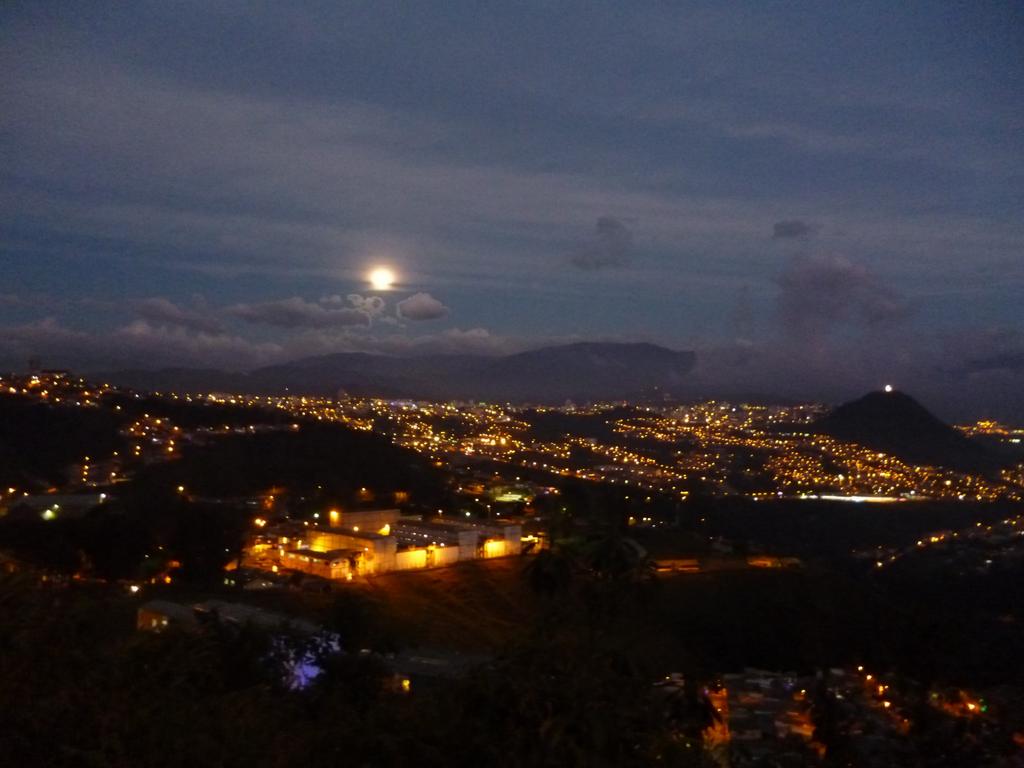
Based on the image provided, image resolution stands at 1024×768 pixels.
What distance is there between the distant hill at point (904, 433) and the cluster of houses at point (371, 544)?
A: 20.2m

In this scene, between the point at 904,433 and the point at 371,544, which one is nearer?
the point at 371,544

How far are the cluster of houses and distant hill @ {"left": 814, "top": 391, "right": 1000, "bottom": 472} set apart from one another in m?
20.2

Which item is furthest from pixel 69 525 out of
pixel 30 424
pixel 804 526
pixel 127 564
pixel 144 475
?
pixel 804 526

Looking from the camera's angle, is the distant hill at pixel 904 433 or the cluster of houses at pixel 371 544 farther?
the distant hill at pixel 904 433

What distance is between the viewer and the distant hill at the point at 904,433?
125 ft

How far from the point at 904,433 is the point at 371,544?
92.0 feet

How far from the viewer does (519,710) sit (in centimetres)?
371

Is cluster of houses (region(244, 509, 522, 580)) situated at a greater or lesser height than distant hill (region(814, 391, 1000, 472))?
lesser

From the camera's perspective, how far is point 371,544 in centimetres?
2327

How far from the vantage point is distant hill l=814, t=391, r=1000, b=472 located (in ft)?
125

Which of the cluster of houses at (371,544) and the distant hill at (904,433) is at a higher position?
the distant hill at (904,433)

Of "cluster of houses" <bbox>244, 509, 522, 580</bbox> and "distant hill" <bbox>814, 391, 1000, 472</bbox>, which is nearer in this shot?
"cluster of houses" <bbox>244, 509, 522, 580</bbox>

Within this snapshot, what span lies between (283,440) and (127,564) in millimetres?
18251

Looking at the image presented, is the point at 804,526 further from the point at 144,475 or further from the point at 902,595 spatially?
the point at 144,475
